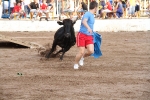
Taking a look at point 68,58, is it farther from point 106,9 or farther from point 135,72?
point 106,9

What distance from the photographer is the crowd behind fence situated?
94.1ft

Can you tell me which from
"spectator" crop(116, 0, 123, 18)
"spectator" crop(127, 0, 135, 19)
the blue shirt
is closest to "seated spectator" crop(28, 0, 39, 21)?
"spectator" crop(116, 0, 123, 18)

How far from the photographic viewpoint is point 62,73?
11523 mm

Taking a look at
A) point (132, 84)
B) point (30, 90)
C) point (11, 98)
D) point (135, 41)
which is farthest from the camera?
point (135, 41)

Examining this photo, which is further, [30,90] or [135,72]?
[135,72]

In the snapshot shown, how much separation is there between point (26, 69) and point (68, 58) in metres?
2.75

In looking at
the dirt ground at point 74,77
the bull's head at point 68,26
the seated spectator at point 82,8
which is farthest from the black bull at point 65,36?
the seated spectator at point 82,8

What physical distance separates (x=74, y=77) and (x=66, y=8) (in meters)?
18.6

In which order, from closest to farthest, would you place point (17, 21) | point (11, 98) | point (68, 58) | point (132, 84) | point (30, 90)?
point (11, 98) → point (30, 90) → point (132, 84) → point (68, 58) → point (17, 21)

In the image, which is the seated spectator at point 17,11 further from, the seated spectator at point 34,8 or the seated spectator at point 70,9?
the seated spectator at point 70,9

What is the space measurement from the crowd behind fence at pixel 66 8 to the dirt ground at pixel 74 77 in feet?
Result: 39.5

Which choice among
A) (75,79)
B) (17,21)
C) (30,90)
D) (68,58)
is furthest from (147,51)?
(17,21)

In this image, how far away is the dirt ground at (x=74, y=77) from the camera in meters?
8.67

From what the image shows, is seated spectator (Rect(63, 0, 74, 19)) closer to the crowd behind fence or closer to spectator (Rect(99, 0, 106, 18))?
the crowd behind fence
